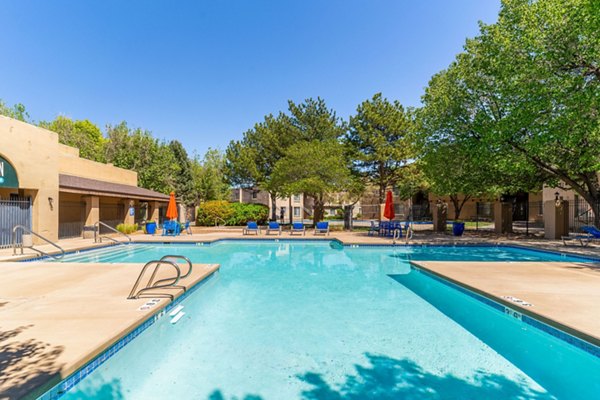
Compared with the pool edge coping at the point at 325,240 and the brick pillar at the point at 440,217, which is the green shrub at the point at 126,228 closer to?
the pool edge coping at the point at 325,240

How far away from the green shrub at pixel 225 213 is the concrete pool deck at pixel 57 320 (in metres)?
19.5

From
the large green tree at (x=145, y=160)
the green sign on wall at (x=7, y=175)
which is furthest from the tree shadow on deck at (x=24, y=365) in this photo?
the large green tree at (x=145, y=160)

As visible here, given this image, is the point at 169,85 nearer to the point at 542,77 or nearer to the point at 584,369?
the point at 542,77

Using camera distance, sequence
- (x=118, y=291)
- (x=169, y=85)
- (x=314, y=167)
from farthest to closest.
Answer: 1. (x=169, y=85)
2. (x=314, y=167)
3. (x=118, y=291)

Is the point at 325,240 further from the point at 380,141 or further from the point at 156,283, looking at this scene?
the point at 156,283

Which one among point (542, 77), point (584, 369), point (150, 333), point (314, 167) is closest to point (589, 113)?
point (542, 77)

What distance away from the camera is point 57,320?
15.8ft

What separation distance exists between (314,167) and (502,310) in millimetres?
18820

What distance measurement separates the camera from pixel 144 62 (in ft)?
79.6

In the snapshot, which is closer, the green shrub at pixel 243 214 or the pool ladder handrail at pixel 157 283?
the pool ladder handrail at pixel 157 283

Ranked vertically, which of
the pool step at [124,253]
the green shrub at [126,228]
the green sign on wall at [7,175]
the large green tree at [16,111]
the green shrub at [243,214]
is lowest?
the pool step at [124,253]

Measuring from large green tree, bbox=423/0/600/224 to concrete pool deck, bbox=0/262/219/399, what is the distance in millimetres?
15902

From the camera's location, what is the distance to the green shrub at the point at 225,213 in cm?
2817

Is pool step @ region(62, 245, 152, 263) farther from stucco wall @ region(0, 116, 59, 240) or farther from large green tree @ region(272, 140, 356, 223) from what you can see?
large green tree @ region(272, 140, 356, 223)
